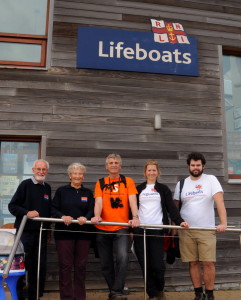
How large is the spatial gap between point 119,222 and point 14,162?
204 centimetres

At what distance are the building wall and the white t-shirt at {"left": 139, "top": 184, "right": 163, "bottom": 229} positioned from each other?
4.01 feet

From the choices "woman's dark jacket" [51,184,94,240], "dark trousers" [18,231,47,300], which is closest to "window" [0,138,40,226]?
"dark trousers" [18,231,47,300]

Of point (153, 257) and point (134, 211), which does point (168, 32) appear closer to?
point (134, 211)

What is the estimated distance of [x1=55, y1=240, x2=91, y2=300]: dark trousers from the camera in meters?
3.21

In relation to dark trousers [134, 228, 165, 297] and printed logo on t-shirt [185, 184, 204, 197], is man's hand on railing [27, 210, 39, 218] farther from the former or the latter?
printed logo on t-shirt [185, 184, 204, 197]

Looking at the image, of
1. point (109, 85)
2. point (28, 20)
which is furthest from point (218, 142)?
point (28, 20)

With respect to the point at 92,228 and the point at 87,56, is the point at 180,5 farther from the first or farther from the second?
the point at 92,228

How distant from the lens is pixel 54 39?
15.9ft

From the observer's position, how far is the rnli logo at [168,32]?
5.15m

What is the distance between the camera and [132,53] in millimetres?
5000

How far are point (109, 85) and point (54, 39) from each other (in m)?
1.05

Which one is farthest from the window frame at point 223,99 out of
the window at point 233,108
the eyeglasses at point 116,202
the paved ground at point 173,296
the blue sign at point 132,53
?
the eyeglasses at point 116,202

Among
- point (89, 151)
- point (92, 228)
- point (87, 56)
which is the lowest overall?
point (92, 228)

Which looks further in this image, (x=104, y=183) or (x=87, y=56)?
(x=87, y=56)
